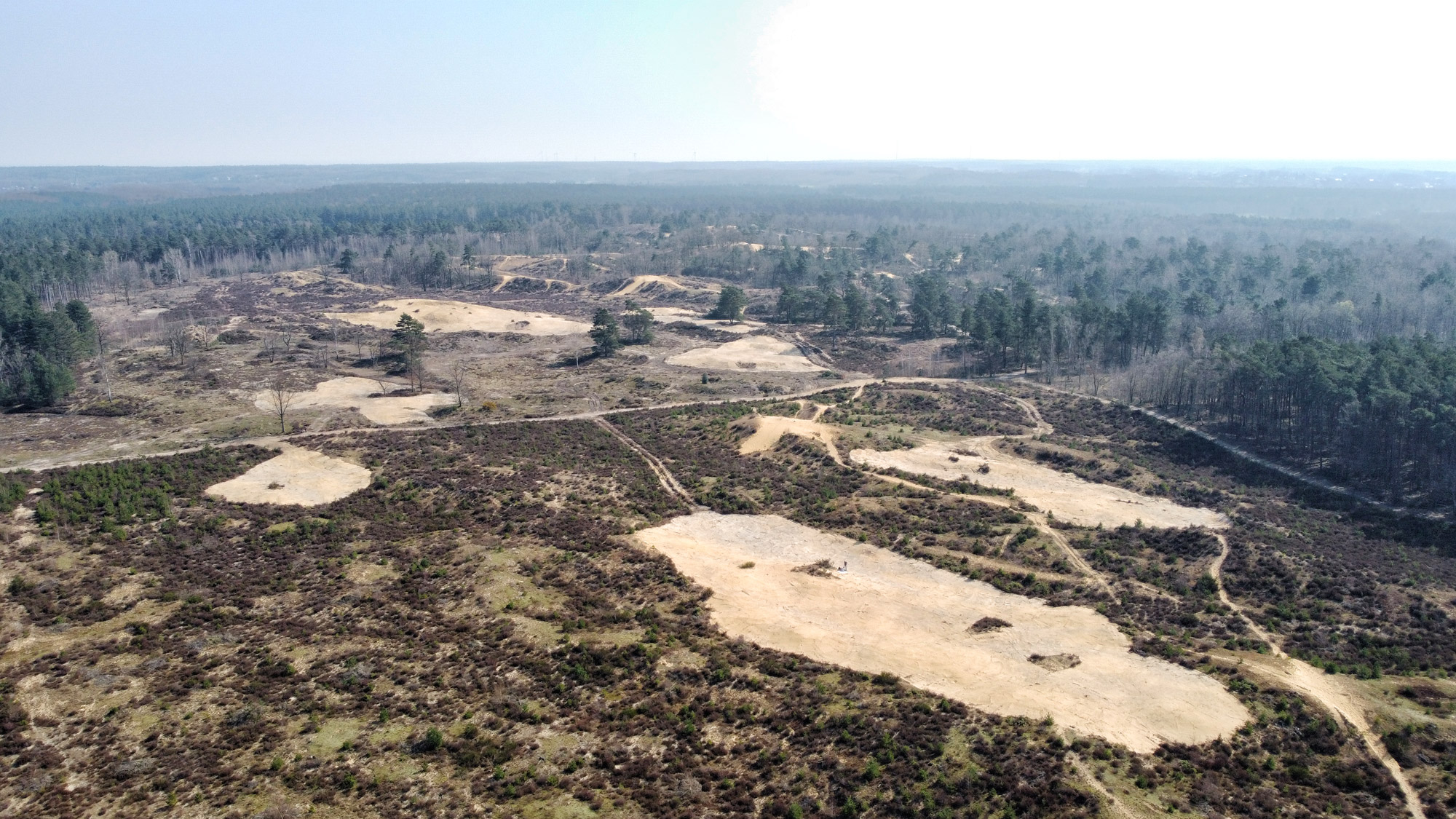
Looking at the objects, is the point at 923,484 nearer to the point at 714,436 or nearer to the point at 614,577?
the point at 714,436

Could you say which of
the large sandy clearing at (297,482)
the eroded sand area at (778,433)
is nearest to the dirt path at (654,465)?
the eroded sand area at (778,433)

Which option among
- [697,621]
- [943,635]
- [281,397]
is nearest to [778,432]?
[697,621]

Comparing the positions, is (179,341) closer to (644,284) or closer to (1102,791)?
(644,284)

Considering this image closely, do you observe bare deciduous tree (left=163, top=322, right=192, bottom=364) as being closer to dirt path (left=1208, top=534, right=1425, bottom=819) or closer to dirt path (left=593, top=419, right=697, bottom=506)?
dirt path (left=593, top=419, right=697, bottom=506)

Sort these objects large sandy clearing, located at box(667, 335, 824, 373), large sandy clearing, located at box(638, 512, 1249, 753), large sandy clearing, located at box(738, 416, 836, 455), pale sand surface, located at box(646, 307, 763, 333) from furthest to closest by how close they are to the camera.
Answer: pale sand surface, located at box(646, 307, 763, 333), large sandy clearing, located at box(667, 335, 824, 373), large sandy clearing, located at box(738, 416, 836, 455), large sandy clearing, located at box(638, 512, 1249, 753)

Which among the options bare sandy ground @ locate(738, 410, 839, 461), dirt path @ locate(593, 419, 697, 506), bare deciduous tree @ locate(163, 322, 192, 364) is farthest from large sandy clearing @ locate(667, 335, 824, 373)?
bare deciduous tree @ locate(163, 322, 192, 364)
